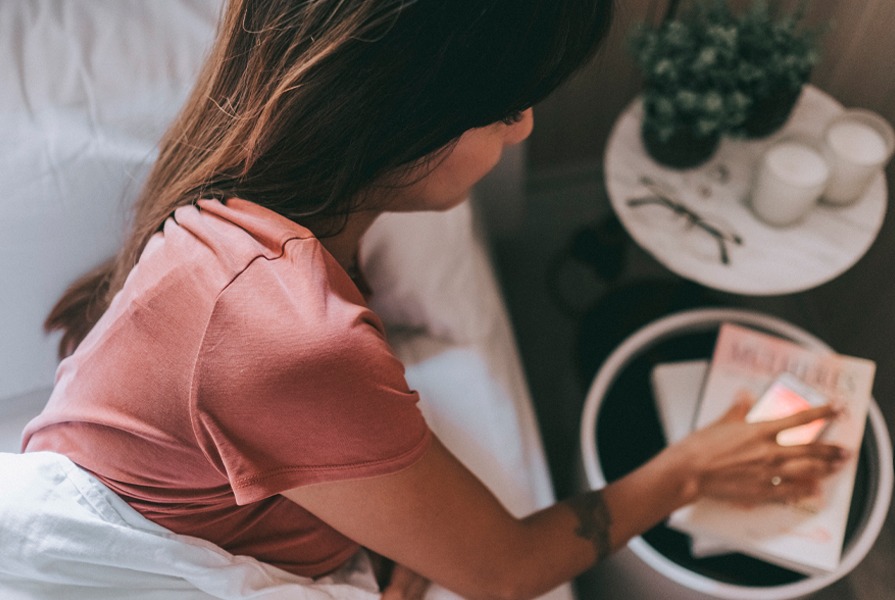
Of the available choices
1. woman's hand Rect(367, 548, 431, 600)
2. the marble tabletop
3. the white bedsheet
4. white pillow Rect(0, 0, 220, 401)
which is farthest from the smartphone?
white pillow Rect(0, 0, 220, 401)

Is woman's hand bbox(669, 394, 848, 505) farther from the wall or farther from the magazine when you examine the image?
the wall

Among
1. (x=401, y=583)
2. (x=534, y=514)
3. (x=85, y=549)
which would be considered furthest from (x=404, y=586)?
(x=85, y=549)

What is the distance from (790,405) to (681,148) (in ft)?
1.23

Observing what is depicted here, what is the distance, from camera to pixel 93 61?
907mm

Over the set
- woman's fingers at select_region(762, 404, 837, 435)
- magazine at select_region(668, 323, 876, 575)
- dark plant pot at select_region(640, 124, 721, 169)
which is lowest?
magazine at select_region(668, 323, 876, 575)

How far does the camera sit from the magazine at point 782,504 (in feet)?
2.70

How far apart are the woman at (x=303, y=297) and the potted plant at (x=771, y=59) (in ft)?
1.34

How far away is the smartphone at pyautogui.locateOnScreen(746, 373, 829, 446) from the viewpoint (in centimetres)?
87

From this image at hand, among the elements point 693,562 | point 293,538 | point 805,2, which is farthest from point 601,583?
point 805,2

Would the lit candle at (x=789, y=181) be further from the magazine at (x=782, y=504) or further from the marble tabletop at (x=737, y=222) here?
the magazine at (x=782, y=504)

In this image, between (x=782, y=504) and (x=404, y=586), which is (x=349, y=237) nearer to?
(x=404, y=586)

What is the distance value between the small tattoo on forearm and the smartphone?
0.76ft

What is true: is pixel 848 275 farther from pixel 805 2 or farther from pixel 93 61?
pixel 93 61

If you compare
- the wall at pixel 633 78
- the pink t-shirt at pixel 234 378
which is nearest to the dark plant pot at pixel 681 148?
the wall at pixel 633 78
